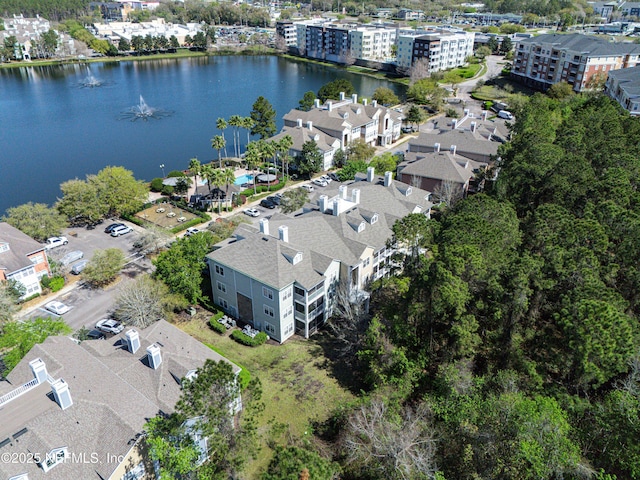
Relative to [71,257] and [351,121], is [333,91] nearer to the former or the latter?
[351,121]

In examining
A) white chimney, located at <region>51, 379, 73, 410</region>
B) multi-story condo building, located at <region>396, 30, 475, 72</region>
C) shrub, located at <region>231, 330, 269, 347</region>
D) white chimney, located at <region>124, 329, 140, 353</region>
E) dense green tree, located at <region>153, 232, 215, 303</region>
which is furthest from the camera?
multi-story condo building, located at <region>396, 30, 475, 72</region>

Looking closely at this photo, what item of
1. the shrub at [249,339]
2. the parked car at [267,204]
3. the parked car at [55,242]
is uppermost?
the parked car at [267,204]

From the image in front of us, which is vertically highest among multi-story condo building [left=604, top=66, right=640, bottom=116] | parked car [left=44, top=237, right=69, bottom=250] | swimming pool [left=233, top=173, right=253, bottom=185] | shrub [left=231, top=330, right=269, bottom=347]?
multi-story condo building [left=604, top=66, right=640, bottom=116]

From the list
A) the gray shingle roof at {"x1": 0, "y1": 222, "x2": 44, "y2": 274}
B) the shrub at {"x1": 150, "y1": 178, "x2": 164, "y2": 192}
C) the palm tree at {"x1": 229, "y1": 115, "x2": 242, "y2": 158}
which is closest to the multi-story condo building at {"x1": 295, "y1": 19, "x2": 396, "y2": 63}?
the palm tree at {"x1": 229, "y1": 115, "x2": 242, "y2": 158}

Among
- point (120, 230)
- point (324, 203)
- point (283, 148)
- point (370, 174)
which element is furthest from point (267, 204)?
point (120, 230)

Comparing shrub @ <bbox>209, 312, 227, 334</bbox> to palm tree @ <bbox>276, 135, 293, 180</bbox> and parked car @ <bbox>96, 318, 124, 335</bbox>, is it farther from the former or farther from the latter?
palm tree @ <bbox>276, 135, 293, 180</bbox>

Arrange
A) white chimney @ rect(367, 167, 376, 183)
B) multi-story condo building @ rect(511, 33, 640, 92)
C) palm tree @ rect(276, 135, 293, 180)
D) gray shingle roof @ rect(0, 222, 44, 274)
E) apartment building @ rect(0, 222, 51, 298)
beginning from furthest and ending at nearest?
1. multi-story condo building @ rect(511, 33, 640, 92)
2. palm tree @ rect(276, 135, 293, 180)
3. white chimney @ rect(367, 167, 376, 183)
4. gray shingle roof @ rect(0, 222, 44, 274)
5. apartment building @ rect(0, 222, 51, 298)

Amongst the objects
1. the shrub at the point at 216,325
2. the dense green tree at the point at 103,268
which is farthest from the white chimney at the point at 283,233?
the dense green tree at the point at 103,268

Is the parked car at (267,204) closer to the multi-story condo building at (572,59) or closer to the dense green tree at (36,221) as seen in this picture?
the dense green tree at (36,221)
